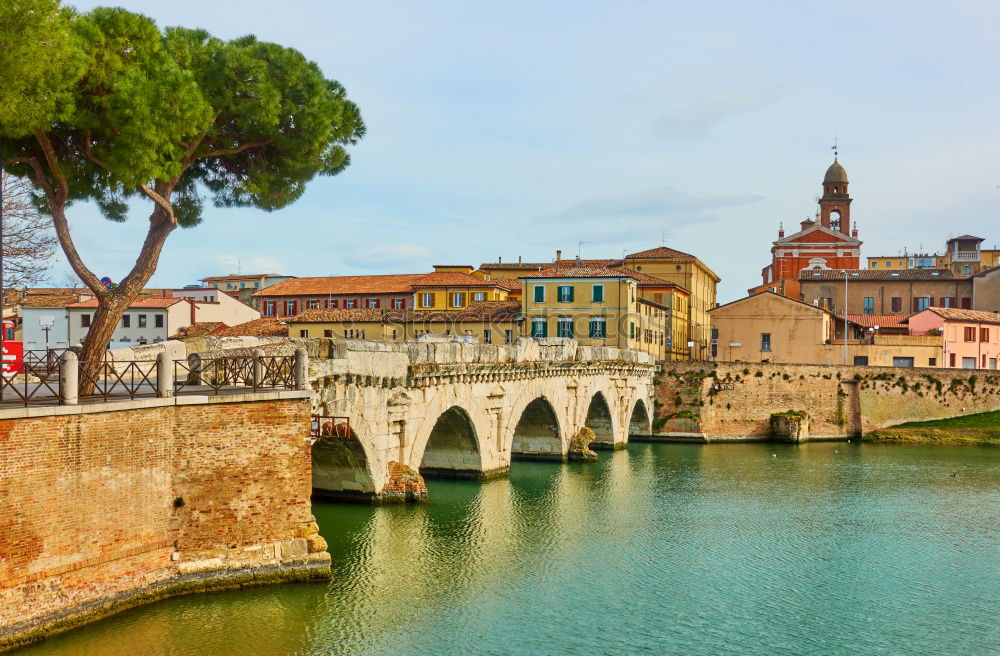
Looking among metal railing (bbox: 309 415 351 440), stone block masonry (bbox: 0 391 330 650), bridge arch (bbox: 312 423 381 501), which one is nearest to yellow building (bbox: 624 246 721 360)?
bridge arch (bbox: 312 423 381 501)

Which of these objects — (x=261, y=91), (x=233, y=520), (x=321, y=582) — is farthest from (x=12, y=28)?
(x=321, y=582)

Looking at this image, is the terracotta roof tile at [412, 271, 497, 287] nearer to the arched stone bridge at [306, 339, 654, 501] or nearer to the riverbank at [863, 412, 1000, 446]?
the arched stone bridge at [306, 339, 654, 501]

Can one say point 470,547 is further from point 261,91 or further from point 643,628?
point 261,91

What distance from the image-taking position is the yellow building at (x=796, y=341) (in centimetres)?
6322

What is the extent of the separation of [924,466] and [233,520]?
120ft

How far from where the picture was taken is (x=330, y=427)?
952 inches

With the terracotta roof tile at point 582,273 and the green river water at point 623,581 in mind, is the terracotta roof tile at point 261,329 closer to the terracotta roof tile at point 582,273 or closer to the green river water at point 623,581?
the terracotta roof tile at point 582,273

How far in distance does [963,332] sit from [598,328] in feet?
91.5

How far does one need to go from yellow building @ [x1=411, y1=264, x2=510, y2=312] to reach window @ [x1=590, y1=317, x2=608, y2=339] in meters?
12.8

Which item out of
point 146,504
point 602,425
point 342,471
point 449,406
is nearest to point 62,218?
point 146,504

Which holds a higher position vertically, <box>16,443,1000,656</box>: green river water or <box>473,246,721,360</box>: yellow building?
<box>473,246,721,360</box>: yellow building

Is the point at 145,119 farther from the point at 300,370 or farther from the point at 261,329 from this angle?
the point at 261,329

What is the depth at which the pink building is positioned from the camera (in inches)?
2522

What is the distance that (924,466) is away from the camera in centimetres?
4384
